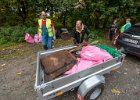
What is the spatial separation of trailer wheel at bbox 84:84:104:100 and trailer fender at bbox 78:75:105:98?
4.1 inches

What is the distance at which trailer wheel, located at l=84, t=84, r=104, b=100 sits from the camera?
3.33 m

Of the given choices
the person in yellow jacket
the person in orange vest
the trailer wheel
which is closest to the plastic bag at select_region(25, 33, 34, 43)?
the person in yellow jacket

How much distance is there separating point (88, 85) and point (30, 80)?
76.2 inches

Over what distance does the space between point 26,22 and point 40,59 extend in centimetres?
610

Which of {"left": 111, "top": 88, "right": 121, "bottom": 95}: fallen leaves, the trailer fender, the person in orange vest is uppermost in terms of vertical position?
the person in orange vest

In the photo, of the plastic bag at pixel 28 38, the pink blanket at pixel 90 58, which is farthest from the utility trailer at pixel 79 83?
the plastic bag at pixel 28 38

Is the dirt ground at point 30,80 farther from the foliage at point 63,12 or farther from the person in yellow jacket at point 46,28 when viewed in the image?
the foliage at point 63,12

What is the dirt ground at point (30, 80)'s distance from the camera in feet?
12.6

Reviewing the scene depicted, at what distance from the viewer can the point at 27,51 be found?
6.55 m

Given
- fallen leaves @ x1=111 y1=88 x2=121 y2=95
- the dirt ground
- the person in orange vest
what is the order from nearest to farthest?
1. the dirt ground
2. fallen leaves @ x1=111 y1=88 x2=121 y2=95
3. the person in orange vest

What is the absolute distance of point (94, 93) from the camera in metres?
3.61

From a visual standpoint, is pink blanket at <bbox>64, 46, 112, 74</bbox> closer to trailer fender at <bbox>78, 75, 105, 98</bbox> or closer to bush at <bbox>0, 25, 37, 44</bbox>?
trailer fender at <bbox>78, 75, 105, 98</bbox>

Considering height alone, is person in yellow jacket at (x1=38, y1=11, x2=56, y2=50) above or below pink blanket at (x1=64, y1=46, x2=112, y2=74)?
above

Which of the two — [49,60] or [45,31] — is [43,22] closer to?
[45,31]
